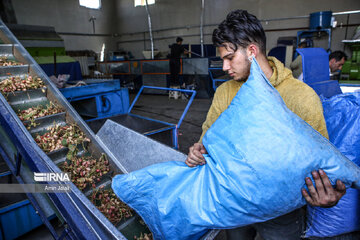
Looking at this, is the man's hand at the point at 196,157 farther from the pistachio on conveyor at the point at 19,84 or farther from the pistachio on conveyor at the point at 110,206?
the pistachio on conveyor at the point at 19,84

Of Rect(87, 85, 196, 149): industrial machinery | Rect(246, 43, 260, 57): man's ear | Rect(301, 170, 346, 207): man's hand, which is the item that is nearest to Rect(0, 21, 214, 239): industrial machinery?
Rect(301, 170, 346, 207): man's hand

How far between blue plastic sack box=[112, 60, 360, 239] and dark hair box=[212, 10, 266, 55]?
8.9 inches

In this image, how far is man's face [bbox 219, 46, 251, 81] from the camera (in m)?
1.00

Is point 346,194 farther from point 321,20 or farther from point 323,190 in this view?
point 321,20

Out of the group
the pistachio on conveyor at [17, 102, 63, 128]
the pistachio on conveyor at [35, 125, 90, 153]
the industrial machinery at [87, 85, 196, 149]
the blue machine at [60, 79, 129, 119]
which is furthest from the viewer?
the blue machine at [60, 79, 129, 119]

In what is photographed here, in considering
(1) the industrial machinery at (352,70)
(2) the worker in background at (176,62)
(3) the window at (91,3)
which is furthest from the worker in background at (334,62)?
(3) the window at (91,3)

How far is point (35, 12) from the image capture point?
34.8ft

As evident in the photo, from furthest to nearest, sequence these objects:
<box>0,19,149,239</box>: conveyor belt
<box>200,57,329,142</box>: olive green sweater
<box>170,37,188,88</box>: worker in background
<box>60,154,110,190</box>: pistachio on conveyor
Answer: <box>170,37,188,88</box>: worker in background → <box>60,154,110,190</box>: pistachio on conveyor → <box>0,19,149,239</box>: conveyor belt → <box>200,57,329,142</box>: olive green sweater

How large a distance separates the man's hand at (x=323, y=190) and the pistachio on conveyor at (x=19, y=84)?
2694mm

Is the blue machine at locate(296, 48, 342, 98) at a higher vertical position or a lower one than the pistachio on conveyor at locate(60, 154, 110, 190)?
higher

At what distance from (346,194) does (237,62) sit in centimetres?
123

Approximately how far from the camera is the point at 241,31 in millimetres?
964

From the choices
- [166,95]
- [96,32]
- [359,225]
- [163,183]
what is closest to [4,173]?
[163,183]

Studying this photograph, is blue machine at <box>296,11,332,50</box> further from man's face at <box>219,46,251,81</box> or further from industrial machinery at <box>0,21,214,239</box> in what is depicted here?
industrial machinery at <box>0,21,214,239</box>
